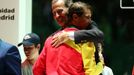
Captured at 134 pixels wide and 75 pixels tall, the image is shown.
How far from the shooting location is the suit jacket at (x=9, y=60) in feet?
6.41

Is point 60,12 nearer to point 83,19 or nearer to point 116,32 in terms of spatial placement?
point 83,19

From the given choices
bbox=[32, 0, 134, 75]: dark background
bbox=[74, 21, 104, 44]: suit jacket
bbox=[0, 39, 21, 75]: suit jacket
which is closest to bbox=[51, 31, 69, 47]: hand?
bbox=[74, 21, 104, 44]: suit jacket

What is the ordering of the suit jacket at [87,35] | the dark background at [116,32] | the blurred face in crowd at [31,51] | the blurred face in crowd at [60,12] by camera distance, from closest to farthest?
the suit jacket at [87,35] → the blurred face in crowd at [60,12] → the blurred face in crowd at [31,51] → the dark background at [116,32]

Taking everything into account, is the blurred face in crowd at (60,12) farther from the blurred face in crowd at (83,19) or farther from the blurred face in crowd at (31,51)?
the blurred face in crowd at (31,51)

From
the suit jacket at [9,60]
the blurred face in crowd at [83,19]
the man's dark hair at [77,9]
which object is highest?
the man's dark hair at [77,9]

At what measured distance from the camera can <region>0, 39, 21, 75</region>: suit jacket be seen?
1.96 metres

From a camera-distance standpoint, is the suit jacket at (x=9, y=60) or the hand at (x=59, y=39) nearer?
the suit jacket at (x=9, y=60)

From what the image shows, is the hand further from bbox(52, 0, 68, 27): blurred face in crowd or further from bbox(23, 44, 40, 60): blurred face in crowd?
bbox(23, 44, 40, 60): blurred face in crowd

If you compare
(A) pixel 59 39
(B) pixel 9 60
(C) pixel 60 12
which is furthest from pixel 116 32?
(B) pixel 9 60

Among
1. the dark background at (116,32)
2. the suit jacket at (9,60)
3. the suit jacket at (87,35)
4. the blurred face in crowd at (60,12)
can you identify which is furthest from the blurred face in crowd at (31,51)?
the suit jacket at (9,60)

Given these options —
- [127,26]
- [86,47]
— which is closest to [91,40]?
[86,47]

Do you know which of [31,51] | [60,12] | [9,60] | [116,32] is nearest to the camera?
[9,60]

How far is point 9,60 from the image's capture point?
6.44 feet

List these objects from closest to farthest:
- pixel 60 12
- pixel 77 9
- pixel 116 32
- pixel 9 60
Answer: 1. pixel 9 60
2. pixel 77 9
3. pixel 60 12
4. pixel 116 32
